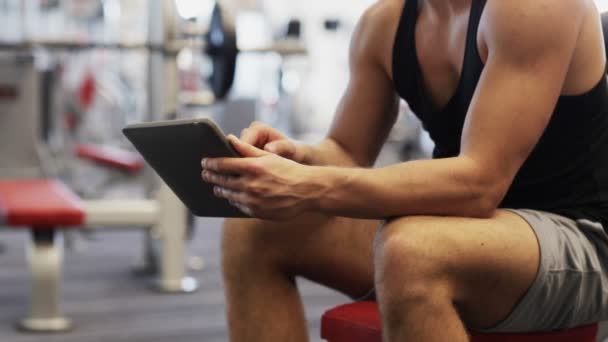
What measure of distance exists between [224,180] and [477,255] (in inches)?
14.6

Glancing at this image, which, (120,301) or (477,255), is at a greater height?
(477,255)

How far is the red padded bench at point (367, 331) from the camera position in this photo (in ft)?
4.48

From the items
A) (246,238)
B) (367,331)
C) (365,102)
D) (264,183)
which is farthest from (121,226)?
(264,183)

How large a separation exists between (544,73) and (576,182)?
23 cm

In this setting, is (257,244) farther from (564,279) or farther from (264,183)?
(564,279)

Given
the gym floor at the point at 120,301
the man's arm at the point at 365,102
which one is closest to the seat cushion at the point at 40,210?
the gym floor at the point at 120,301

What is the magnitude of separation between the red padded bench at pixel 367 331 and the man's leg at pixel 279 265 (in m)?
0.05

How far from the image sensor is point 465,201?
1309mm

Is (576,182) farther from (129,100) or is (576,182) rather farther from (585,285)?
(129,100)

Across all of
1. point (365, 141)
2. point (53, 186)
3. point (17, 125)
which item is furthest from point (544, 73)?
→ point (17, 125)

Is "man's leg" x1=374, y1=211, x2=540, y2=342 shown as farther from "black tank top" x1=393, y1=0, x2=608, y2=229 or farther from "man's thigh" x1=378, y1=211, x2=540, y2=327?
"black tank top" x1=393, y1=0, x2=608, y2=229

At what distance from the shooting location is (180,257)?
356cm

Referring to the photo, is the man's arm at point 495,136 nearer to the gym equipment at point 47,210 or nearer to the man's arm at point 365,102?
the man's arm at point 365,102

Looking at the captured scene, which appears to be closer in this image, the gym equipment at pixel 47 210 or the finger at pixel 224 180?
the finger at pixel 224 180
